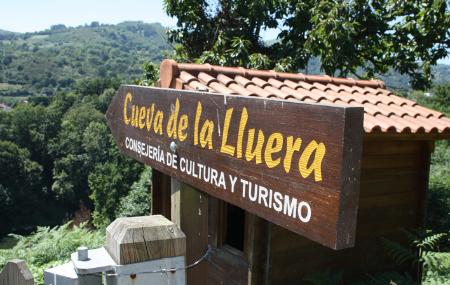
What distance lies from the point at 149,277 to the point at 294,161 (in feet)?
2.04

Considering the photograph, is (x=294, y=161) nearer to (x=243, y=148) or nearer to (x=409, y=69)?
(x=243, y=148)

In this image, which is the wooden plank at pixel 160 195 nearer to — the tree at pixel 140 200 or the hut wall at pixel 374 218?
the hut wall at pixel 374 218

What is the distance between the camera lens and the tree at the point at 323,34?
9430mm

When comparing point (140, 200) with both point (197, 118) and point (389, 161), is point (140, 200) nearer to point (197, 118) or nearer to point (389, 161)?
point (389, 161)

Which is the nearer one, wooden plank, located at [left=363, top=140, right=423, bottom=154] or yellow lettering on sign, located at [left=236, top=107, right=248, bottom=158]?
yellow lettering on sign, located at [left=236, top=107, right=248, bottom=158]

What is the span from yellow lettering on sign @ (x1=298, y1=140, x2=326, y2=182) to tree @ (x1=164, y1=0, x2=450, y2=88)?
7.96 metres

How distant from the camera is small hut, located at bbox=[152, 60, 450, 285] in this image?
11.7 feet

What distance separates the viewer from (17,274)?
61.8 inches

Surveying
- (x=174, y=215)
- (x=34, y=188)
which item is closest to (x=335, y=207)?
(x=174, y=215)

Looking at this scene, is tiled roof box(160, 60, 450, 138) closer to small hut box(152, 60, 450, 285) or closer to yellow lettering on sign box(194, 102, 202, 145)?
small hut box(152, 60, 450, 285)

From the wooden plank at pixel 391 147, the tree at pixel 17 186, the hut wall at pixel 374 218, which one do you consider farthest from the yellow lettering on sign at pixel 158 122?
the tree at pixel 17 186

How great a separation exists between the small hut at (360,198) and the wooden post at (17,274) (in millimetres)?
1699

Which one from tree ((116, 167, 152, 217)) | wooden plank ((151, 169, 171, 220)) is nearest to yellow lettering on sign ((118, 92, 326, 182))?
wooden plank ((151, 169, 171, 220))

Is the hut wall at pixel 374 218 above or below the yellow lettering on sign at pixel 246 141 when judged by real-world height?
below
